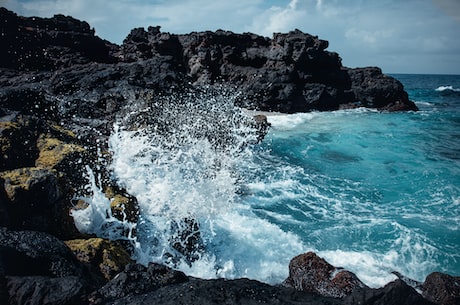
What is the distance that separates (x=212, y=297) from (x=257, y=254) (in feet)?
9.48

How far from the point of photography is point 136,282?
2.84 m

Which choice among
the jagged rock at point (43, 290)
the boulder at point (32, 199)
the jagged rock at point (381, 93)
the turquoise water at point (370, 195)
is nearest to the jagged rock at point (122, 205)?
the boulder at point (32, 199)

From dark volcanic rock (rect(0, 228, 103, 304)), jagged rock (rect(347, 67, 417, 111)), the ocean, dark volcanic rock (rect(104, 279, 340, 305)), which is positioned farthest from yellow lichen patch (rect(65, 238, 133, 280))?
jagged rock (rect(347, 67, 417, 111))

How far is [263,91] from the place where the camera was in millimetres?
23781

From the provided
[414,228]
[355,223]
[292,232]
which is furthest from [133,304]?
[414,228]

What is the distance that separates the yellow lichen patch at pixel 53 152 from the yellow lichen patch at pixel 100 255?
1.54 metres

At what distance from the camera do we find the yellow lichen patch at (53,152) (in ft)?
14.5

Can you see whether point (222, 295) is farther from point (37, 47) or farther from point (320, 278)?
point (37, 47)

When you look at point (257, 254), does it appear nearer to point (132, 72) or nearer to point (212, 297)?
point (212, 297)

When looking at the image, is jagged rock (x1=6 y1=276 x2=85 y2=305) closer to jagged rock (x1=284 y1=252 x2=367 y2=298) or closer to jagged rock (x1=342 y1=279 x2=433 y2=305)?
jagged rock (x1=342 y1=279 x2=433 y2=305)

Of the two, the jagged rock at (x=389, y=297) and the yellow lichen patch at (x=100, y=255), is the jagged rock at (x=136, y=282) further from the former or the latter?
the jagged rock at (x=389, y=297)

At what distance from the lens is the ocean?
4961 mm

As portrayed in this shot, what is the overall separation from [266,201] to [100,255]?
5.01 meters

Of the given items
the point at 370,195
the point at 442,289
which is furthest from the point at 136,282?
the point at 370,195
